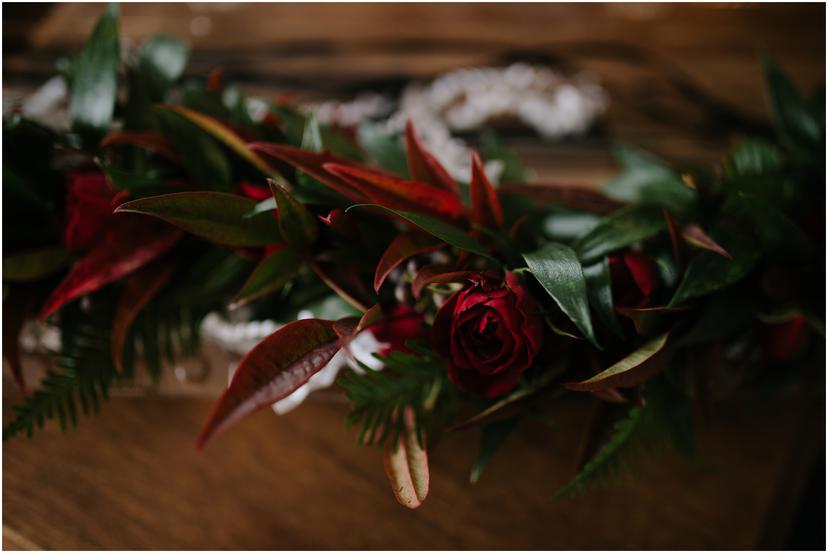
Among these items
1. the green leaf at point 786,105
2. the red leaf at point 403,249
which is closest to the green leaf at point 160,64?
the red leaf at point 403,249

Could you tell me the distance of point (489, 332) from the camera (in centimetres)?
34

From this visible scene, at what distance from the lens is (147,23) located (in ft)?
2.63

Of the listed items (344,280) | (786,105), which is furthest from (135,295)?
(786,105)

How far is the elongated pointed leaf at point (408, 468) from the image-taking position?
34cm

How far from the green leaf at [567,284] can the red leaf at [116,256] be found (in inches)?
9.3

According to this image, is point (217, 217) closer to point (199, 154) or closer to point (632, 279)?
point (199, 154)

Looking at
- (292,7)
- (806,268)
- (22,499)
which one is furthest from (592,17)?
(22,499)

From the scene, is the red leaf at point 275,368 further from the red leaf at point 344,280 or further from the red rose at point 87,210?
the red rose at point 87,210

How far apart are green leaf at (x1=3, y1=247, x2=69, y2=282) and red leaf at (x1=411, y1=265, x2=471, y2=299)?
240mm

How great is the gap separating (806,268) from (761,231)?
0.06 m

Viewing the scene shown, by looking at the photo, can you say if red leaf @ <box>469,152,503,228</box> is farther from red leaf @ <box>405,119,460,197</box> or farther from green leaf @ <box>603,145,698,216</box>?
green leaf @ <box>603,145,698,216</box>

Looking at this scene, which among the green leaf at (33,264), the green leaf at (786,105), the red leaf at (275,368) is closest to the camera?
the red leaf at (275,368)

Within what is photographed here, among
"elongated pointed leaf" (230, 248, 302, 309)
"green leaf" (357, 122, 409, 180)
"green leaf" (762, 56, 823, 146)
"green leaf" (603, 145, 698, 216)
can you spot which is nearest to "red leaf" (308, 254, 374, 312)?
"elongated pointed leaf" (230, 248, 302, 309)

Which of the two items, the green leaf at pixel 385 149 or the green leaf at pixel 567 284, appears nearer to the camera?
the green leaf at pixel 567 284
